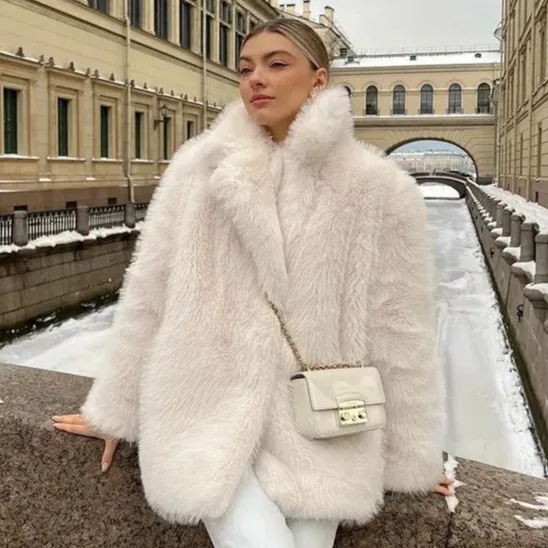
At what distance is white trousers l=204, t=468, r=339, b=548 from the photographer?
1702 millimetres

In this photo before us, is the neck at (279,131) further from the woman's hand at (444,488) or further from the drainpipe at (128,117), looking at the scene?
the drainpipe at (128,117)

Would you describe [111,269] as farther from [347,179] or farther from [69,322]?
[347,179]

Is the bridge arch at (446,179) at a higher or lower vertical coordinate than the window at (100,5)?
lower

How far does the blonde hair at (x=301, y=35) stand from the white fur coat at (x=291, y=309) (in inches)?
4.9

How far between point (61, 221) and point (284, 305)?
51.1 ft

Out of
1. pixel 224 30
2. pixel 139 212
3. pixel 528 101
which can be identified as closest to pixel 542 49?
pixel 528 101

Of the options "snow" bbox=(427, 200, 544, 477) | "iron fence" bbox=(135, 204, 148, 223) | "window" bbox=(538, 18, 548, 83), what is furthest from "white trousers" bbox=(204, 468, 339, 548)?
"window" bbox=(538, 18, 548, 83)

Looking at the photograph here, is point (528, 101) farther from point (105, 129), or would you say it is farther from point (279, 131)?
point (279, 131)

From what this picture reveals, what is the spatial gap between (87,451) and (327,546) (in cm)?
82

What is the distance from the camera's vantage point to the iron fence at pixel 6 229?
14.3 meters

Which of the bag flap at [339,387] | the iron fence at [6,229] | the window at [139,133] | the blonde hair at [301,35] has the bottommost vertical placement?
the bag flap at [339,387]

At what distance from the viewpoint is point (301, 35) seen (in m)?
1.99

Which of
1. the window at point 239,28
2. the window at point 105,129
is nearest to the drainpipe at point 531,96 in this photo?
the window at point 105,129

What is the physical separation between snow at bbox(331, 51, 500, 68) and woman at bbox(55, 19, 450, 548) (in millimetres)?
54236
